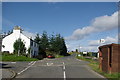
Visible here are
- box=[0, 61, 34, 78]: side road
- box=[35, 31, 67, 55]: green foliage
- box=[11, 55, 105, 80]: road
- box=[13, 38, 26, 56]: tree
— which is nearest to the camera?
box=[0, 61, 34, 78]: side road

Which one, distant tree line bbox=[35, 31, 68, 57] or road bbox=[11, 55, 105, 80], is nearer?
road bbox=[11, 55, 105, 80]

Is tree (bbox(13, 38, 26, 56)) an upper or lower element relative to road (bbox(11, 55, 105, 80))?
upper

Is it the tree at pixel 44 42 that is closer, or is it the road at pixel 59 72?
the road at pixel 59 72

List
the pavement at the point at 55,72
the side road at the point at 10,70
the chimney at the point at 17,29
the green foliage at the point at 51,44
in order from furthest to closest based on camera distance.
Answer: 1. the green foliage at the point at 51,44
2. the chimney at the point at 17,29
3. the side road at the point at 10,70
4. the pavement at the point at 55,72

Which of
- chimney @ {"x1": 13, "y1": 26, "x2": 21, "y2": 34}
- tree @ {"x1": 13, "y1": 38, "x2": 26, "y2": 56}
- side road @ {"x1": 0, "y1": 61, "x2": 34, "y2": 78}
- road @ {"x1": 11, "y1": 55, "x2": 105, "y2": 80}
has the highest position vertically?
chimney @ {"x1": 13, "y1": 26, "x2": 21, "y2": 34}

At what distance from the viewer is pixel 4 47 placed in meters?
61.7

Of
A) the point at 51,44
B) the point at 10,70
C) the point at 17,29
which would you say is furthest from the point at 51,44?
the point at 10,70

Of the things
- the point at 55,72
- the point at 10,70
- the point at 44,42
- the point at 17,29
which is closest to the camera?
the point at 55,72

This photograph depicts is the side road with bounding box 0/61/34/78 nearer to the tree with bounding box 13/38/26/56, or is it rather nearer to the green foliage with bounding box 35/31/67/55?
the tree with bounding box 13/38/26/56

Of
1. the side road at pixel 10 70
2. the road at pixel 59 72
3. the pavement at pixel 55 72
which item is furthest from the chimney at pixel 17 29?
the road at pixel 59 72

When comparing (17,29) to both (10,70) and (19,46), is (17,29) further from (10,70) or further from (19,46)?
(10,70)

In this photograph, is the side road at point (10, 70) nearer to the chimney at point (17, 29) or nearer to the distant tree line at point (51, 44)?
the chimney at point (17, 29)

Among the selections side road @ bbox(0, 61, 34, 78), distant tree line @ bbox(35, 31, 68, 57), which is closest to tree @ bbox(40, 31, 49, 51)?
distant tree line @ bbox(35, 31, 68, 57)

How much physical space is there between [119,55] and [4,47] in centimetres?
4645
